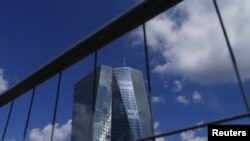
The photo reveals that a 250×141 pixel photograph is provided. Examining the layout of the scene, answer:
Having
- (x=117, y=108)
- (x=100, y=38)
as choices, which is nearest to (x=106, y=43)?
(x=100, y=38)

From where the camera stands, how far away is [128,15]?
9.48ft

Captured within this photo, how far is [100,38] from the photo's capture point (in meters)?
3.22

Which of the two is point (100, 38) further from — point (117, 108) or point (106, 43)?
point (117, 108)

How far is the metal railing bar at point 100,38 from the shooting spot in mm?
2793

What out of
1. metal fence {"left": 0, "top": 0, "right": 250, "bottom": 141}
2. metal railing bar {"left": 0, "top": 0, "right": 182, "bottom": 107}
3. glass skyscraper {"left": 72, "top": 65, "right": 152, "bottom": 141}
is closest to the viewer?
metal fence {"left": 0, "top": 0, "right": 250, "bottom": 141}

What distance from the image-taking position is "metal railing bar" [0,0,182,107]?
2.79m

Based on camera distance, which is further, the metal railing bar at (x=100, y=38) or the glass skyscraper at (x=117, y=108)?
the glass skyscraper at (x=117, y=108)

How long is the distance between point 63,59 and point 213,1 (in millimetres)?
1799

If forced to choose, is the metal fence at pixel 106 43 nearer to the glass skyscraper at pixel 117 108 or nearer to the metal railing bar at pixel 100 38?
the metal railing bar at pixel 100 38

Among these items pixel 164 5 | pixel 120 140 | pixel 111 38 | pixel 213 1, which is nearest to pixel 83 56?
pixel 111 38

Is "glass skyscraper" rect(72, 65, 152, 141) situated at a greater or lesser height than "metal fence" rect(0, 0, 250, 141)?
greater

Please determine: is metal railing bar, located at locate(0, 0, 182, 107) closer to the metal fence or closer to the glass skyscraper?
the metal fence

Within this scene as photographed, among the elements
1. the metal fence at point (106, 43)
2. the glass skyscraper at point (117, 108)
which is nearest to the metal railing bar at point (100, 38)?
the metal fence at point (106, 43)

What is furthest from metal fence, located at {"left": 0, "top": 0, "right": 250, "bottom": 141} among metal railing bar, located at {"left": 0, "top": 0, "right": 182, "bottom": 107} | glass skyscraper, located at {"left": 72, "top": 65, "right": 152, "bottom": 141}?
glass skyscraper, located at {"left": 72, "top": 65, "right": 152, "bottom": 141}
